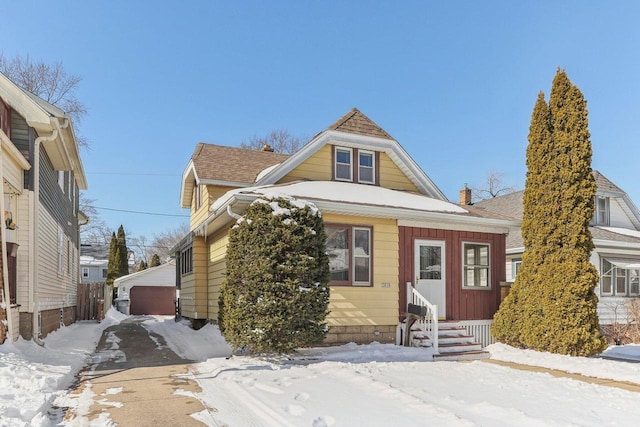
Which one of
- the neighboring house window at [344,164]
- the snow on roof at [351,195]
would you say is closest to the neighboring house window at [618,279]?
the snow on roof at [351,195]

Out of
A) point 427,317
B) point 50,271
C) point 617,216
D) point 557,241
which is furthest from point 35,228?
point 617,216

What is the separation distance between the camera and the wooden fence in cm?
1848

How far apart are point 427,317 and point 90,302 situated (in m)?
15.5

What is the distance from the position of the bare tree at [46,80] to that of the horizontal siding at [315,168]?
1719cm

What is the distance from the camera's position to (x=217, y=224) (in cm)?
1102

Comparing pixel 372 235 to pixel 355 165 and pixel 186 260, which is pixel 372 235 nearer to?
pixel 355 165

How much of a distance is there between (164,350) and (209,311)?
10.9 feet

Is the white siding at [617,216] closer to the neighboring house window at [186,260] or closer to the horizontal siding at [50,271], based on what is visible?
the neighboring house window at [186,260]

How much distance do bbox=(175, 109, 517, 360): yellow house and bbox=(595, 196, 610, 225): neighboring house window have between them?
30.8 feet

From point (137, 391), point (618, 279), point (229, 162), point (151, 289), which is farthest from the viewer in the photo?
point (151, 289)

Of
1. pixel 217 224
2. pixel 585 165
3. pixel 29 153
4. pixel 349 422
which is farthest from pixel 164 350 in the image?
pixel 585 165

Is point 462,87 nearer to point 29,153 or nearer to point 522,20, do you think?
point 522,20

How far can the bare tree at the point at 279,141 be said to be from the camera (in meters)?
34.7

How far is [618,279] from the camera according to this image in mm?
16438
